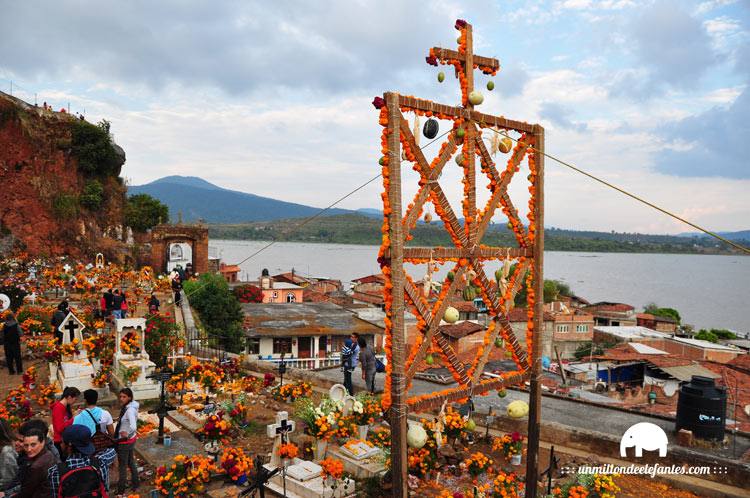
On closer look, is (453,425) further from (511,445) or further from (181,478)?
(181,478)

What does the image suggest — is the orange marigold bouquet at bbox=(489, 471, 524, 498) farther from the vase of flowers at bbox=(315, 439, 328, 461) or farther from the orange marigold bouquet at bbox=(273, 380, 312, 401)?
the orange marigold bouquet at bbox=(273, 380, 312, 401)

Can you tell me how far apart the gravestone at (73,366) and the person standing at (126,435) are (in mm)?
5228

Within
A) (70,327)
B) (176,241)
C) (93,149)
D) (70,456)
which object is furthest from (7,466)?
(93,149)

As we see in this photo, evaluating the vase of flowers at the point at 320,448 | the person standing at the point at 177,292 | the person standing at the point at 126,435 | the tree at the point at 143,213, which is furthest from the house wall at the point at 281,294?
the person standing at the point at 126,435

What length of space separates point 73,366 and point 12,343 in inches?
98.7

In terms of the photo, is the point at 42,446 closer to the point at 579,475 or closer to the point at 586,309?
the point at 579,475

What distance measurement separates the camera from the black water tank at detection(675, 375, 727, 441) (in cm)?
948

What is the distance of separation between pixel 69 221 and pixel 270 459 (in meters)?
40.6

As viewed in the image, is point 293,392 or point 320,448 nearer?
point 320,448

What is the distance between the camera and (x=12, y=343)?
1347 centimetres

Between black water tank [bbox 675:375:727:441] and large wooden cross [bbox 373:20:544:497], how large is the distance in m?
3.95

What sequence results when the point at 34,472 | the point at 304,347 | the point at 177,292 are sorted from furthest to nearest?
the point at 304,347 < the point at 177,292 < the point at 34,472

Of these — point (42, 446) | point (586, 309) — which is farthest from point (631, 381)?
point (586, 309)

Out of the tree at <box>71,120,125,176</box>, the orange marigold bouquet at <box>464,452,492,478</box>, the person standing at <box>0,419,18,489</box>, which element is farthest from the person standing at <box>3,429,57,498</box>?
the tree at <box>71,120,125,176</box>
